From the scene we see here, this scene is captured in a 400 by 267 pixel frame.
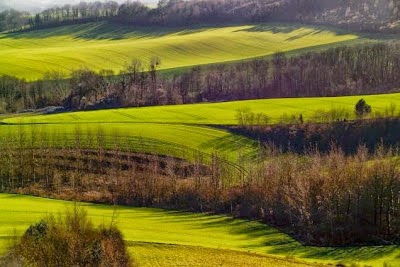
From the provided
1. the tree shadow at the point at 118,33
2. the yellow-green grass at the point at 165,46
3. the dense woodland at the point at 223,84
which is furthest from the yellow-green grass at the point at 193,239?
the tree shadow at the point at 118,33

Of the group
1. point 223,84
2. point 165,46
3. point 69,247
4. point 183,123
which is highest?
point 165,46

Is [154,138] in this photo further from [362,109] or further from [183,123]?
[362,109]

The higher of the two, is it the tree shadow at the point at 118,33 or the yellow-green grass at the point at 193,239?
the tree shadow at the point at 118,33

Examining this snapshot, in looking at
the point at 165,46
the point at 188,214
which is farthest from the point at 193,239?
the point at 165,46

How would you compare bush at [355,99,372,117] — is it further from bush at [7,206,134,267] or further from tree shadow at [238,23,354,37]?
tree shadow at [238,23,354,37]

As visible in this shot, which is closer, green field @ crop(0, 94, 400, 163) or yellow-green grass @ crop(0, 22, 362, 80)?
green field @ crop(0, 94, 400, 163)

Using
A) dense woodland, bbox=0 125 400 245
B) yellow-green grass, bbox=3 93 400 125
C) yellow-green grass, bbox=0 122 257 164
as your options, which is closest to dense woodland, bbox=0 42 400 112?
yellow-green grass, bbox=3 93 400 125

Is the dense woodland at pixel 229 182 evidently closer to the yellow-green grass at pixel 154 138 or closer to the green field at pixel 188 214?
the yellow-green grass at pixel 154 138
